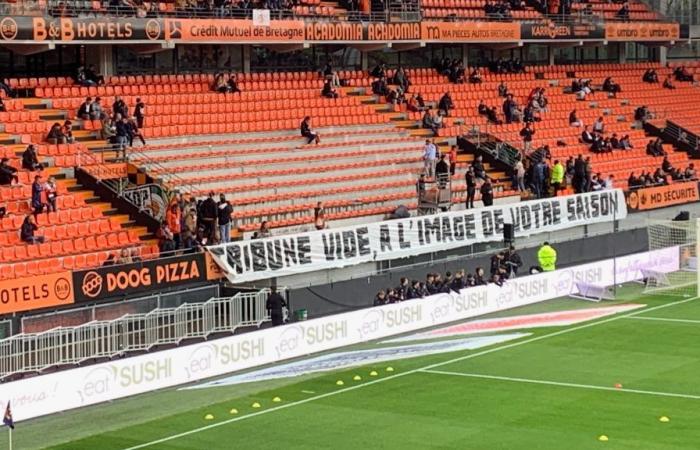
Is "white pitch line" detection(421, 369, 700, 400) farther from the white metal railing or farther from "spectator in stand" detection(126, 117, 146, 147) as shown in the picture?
"spectator in stand" detection(126, 117, 146, 147)

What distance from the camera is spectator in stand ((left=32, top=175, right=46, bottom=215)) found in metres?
32.1

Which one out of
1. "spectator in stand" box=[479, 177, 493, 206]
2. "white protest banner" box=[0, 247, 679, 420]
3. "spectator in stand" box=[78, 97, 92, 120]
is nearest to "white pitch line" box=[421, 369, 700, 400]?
"white protest banner" box=[0, 247, 679, 420]

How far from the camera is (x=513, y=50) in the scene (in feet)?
189

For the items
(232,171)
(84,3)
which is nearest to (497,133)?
(232,171)

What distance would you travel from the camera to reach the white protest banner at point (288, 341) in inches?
920

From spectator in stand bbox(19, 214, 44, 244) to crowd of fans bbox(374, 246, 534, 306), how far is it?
790 cm

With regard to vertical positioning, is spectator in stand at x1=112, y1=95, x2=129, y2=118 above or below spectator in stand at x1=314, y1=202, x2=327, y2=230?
above

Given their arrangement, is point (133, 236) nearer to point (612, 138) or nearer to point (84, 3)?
point (84, 3)

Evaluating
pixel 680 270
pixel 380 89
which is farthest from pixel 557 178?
pixel 380 89

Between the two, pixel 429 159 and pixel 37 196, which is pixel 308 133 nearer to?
pixel 429 159

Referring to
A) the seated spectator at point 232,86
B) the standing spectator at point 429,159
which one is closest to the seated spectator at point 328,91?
the seated spectator at point 232,86

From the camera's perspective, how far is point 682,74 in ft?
207

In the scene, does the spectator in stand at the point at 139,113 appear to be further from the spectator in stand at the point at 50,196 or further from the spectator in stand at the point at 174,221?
the spectator in stand at the point at 50,196

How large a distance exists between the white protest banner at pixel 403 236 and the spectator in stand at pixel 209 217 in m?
1.27
